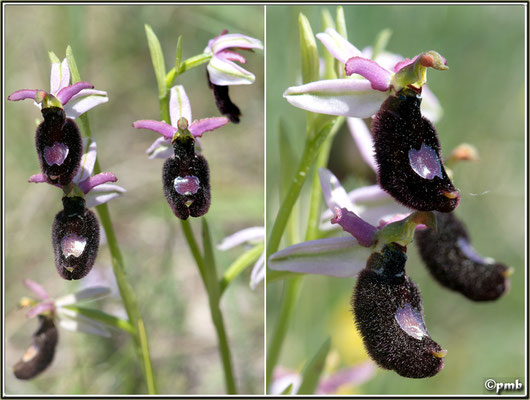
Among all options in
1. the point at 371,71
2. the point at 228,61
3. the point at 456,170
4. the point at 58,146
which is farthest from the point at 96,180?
the point at 456,170

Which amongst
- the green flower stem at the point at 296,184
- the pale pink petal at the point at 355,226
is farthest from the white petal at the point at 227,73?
the pale pink petal at the point at 355,226

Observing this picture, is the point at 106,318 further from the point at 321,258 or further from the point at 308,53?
the point at 308,53

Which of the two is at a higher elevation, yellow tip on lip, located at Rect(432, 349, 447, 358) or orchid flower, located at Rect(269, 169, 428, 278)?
orchid flower, located at Rect(269, 169, 428, 278)

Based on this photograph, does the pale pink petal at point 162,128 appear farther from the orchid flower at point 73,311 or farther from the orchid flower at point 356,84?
the orchid flower at point 73,311

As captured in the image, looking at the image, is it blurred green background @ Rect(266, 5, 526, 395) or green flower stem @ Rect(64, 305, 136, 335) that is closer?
green flower stem @ Rect(64, 305, 136, 335)

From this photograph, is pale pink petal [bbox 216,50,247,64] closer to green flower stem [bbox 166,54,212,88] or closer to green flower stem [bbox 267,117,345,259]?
green flower stem [bbox 166,54,212,88]

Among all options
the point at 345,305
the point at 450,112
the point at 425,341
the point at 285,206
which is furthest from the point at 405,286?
the point at 450,112

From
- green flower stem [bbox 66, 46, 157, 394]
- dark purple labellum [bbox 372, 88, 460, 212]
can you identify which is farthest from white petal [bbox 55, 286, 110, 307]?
dark purple labellum [bbox 372, 88, 460, 212]
